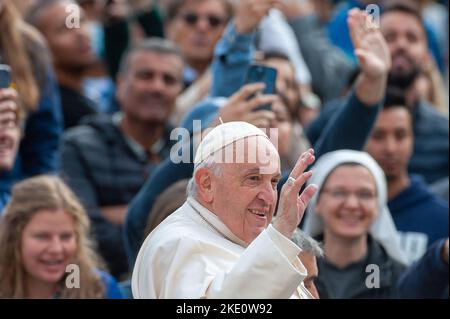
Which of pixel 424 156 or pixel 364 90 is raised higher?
pixel 364 90

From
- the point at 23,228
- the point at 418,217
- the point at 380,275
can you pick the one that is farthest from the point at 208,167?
the point at 418,217

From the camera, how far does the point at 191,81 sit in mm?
9109

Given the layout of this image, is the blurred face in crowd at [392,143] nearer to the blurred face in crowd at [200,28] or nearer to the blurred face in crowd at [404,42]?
the blurred face in crowd at [404,42]

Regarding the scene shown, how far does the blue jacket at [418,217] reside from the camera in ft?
22.7

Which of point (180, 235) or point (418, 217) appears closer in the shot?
point (180, 235)

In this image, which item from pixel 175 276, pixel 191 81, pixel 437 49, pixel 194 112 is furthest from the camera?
pixel 437 49

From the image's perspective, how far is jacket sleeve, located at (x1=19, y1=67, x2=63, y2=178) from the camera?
6914 mm

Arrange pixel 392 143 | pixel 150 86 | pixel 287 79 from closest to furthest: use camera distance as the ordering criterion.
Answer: pixel 392 143, pixel 150 86, pixel 287 79

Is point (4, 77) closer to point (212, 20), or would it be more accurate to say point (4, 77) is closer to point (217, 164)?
point (217, 164)

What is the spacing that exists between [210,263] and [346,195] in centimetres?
250

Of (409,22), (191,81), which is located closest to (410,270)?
(409,22)

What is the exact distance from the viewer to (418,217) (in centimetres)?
704

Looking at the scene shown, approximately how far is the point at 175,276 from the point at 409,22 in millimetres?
4862

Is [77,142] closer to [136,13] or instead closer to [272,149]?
[136,13]
